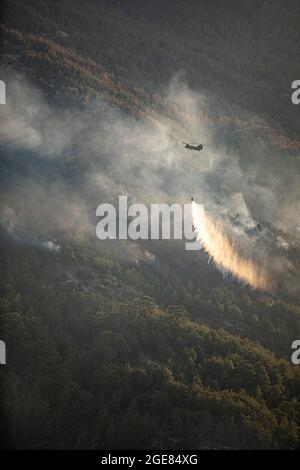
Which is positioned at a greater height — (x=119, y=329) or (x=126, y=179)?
(x=126, y=179)

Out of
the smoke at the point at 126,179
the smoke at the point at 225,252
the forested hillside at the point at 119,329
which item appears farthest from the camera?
the smoke at the point at 225,252

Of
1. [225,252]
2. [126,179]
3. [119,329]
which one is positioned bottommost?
[119,329]

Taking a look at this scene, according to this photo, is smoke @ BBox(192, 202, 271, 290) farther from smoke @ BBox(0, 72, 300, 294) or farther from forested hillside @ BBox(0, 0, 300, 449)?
forested hillside @ BBox(0, 0, 300, 449)

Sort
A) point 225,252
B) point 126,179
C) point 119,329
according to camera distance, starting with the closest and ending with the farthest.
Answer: point 119,329 → point 225,252 → point 126,179

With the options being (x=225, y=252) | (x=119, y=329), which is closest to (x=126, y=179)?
(x=225, y=252)

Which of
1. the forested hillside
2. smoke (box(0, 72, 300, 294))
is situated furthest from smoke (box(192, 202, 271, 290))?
the forested hillside

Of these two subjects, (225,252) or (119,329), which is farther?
(225,252)

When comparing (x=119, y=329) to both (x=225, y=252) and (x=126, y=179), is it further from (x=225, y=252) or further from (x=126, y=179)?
(x=126, y=179)

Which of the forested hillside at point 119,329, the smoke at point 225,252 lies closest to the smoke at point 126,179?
the smoke at point 225,252

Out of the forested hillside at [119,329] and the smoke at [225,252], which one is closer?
the forested hillside at [119,329]

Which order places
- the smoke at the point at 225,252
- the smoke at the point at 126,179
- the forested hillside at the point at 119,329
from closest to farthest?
the forested hillside at the point at 119,329
the smoke at the point at 126,179
the smoke at the point at 225,252

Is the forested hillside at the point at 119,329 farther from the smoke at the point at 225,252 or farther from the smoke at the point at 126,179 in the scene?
the smoke at the point at 225,252

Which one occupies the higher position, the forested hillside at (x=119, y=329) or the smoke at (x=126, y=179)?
the smoke at (x=126, y=179)

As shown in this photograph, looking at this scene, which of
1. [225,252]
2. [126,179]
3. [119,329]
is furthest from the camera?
[126,179]
